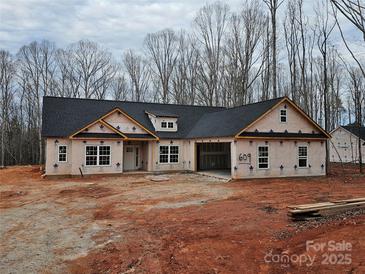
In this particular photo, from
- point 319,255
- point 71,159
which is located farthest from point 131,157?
point 319,255

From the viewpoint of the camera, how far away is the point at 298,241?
6.46m

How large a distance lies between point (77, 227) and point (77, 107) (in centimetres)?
1700

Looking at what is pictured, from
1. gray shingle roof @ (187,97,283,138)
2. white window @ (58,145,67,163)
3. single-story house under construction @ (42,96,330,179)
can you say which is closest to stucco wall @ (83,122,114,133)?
single-story house under construction @ (42,96,330,179)

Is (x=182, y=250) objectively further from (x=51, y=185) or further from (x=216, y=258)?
(x=51, y=185)

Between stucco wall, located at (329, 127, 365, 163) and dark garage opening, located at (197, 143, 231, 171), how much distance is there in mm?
16907

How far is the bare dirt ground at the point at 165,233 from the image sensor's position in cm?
575

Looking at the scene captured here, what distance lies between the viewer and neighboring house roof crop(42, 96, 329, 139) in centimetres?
2034

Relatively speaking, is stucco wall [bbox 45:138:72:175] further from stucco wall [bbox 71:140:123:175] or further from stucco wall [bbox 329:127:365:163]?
stucco wall [bbox 329:127:365:163]

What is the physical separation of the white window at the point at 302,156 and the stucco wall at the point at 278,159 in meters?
0.25

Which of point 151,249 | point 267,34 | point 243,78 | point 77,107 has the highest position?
point 267,34

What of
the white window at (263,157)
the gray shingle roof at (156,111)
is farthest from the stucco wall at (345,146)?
the white window at (263,157)

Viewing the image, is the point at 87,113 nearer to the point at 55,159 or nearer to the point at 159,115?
the point at 55,159

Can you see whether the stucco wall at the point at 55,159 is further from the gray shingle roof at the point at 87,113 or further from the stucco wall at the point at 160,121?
the stucco wall at the point at 160,121

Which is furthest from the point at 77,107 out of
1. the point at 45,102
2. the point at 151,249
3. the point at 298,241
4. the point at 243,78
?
the point at 298,241
